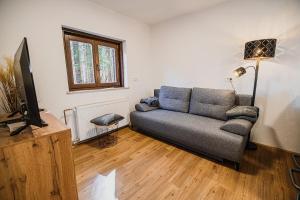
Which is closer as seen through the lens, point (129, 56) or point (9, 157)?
point (9, 157)

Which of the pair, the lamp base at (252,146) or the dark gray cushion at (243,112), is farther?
the lamp base at (252,146)

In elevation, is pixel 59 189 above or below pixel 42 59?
below

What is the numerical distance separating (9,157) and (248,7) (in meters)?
A: 3.31

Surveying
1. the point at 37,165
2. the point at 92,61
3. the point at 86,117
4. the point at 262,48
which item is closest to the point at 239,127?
the point at 262,48

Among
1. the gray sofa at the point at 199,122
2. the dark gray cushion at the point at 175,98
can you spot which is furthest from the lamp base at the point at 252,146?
the dark gray cushion at the point at 175,98

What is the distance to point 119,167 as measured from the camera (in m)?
1.85

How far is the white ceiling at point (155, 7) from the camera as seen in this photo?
7.90 feet

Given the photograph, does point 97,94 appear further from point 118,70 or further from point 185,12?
point 185,12

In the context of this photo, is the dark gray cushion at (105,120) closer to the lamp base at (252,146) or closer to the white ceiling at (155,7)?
the white ceiling at (155,7)

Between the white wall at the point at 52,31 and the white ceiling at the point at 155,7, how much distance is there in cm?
19

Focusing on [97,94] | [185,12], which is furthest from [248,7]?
[97,94]

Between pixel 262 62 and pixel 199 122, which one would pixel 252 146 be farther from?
pixel 262 62

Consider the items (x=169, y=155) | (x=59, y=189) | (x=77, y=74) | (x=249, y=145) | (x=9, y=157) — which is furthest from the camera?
(x=77, y=74)

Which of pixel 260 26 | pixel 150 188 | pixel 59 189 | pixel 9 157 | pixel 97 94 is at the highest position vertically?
pixel 260 26
